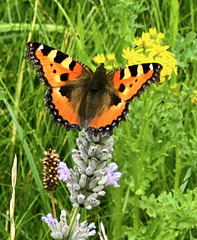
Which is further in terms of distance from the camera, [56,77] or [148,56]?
[148,56]

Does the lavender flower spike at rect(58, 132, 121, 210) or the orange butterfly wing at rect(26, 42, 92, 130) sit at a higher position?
the orange butterfly wing at rect(26, 42, 92, 130)

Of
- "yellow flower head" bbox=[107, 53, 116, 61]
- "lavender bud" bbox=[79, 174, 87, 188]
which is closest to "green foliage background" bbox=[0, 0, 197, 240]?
"yellow flower head" bbox=[107, 53, 116, 61]

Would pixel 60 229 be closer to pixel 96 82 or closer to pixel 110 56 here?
pixel 96 82

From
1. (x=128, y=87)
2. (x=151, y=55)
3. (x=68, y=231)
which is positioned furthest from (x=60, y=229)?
(x=151, y=55)

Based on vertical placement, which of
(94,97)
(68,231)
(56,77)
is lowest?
(68,231)

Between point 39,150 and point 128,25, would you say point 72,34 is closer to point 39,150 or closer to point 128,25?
point 128,25

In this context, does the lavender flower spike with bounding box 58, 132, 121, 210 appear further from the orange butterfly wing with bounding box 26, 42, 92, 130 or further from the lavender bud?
the orange butterfly wing with bounding box 26, 42, 92, 130

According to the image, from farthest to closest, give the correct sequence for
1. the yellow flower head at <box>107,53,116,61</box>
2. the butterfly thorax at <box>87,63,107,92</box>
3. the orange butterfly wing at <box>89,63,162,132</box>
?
1. the yellow flower head at <box>107,53,116,61</box>
2. the butterfly thorax at <box>87,63,107,92</box>
3. the orange butterfly wing at <box>89,63,162,132</box>

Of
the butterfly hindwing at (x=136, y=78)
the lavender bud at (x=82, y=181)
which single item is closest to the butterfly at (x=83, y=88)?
the butterfly hindwing at (x=136, y=78)

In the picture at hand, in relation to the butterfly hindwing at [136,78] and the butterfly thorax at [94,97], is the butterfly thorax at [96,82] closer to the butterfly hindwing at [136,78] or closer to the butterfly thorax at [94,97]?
the butterfly thorax at [94,97]
